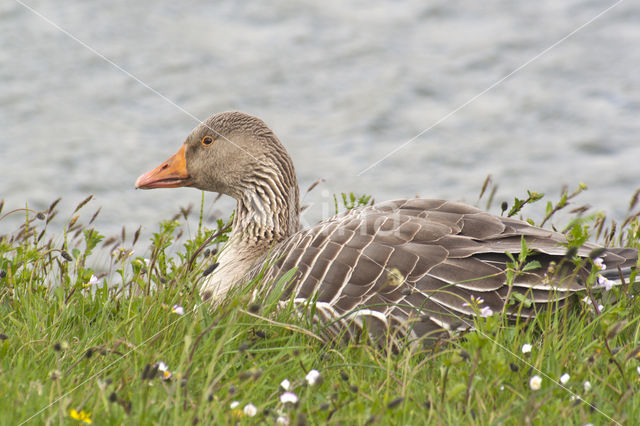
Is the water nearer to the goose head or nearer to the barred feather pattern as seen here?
the goose head

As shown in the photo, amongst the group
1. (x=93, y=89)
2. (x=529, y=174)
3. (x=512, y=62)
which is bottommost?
(x=529, y=174)

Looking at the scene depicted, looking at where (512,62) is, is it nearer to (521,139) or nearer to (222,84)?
(521,139)

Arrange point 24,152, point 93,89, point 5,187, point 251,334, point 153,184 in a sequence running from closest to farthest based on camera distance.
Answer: point 251,334 < point 153,184 < point 5,187 < point 24,152 < point 93,89

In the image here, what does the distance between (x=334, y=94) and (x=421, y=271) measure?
9861mm

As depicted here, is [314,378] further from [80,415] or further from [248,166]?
[248,166]

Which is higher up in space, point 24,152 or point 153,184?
point 153,184

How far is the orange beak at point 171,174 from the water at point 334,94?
4.08 meters

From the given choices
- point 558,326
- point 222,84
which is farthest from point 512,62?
point 558,326

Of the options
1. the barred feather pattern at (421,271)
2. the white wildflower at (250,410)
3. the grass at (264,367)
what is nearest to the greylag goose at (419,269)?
the barred feather pattern at (421,271)

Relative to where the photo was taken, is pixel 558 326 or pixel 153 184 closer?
pixel 558 326

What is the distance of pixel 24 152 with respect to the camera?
41.0 ft

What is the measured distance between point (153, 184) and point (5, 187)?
675 centimetres

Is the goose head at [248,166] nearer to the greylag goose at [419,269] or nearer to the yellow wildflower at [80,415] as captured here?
the greylag goose at [419,269]

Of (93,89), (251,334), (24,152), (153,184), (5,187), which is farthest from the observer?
(93,89)
